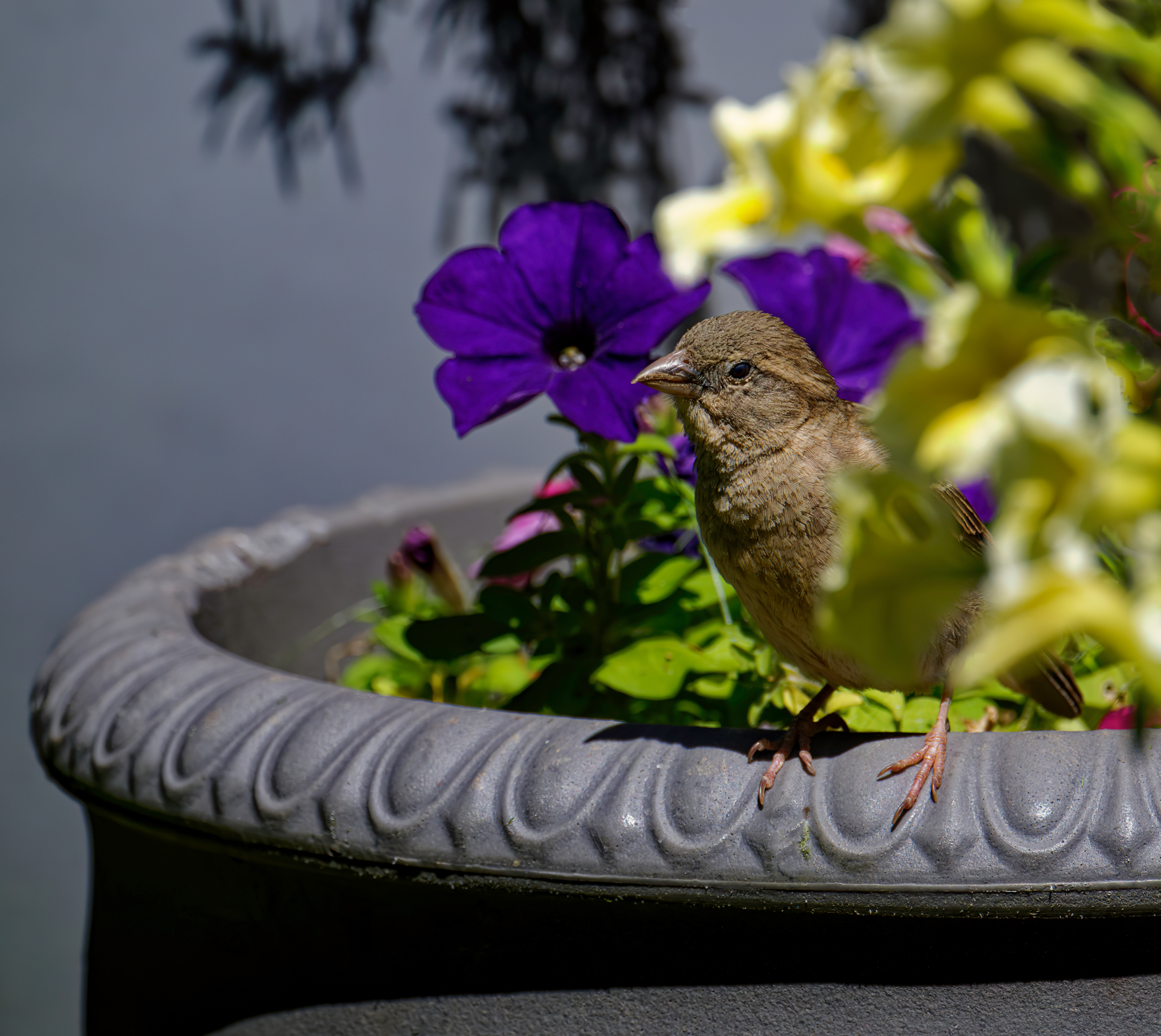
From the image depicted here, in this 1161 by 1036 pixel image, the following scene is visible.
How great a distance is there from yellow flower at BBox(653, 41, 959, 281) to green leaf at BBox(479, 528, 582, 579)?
27.9 inches

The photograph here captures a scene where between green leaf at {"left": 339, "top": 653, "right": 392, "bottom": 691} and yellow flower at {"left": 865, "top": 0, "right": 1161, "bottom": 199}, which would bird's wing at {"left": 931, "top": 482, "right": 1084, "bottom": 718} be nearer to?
yellow flower at {"left": 865, "top": 0, "right": 1161, "bottom": 199}

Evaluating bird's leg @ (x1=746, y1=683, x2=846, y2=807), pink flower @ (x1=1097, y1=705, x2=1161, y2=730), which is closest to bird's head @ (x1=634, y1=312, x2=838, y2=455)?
bird's leg @ (x1=746, y1=683, x2=846, y2=807)

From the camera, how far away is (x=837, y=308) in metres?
1.07

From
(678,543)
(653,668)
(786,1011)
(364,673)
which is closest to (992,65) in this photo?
(786,1011)

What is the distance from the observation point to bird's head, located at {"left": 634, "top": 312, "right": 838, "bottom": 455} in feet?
2.86

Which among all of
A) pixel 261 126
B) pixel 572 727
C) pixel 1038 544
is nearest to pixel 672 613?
pixel 572 727

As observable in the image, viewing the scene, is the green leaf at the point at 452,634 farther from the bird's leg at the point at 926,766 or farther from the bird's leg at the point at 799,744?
the bird's leg at the point at 926,766

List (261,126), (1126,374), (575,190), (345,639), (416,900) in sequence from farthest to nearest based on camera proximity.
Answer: (575,190)
(261,126)
(345,639)
(416,900)
(1126,374)

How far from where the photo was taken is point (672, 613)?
3.72 feet

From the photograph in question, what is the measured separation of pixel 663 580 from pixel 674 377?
26cm

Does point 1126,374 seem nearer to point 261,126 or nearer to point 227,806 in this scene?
point 227,806

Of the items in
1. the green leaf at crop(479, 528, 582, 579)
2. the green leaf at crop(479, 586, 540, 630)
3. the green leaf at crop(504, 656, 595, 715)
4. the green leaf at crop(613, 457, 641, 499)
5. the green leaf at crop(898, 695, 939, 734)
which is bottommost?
the green leaf at crop(898, 695, 939, 734)

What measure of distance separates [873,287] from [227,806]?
78cm

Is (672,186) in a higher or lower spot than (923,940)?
higher
